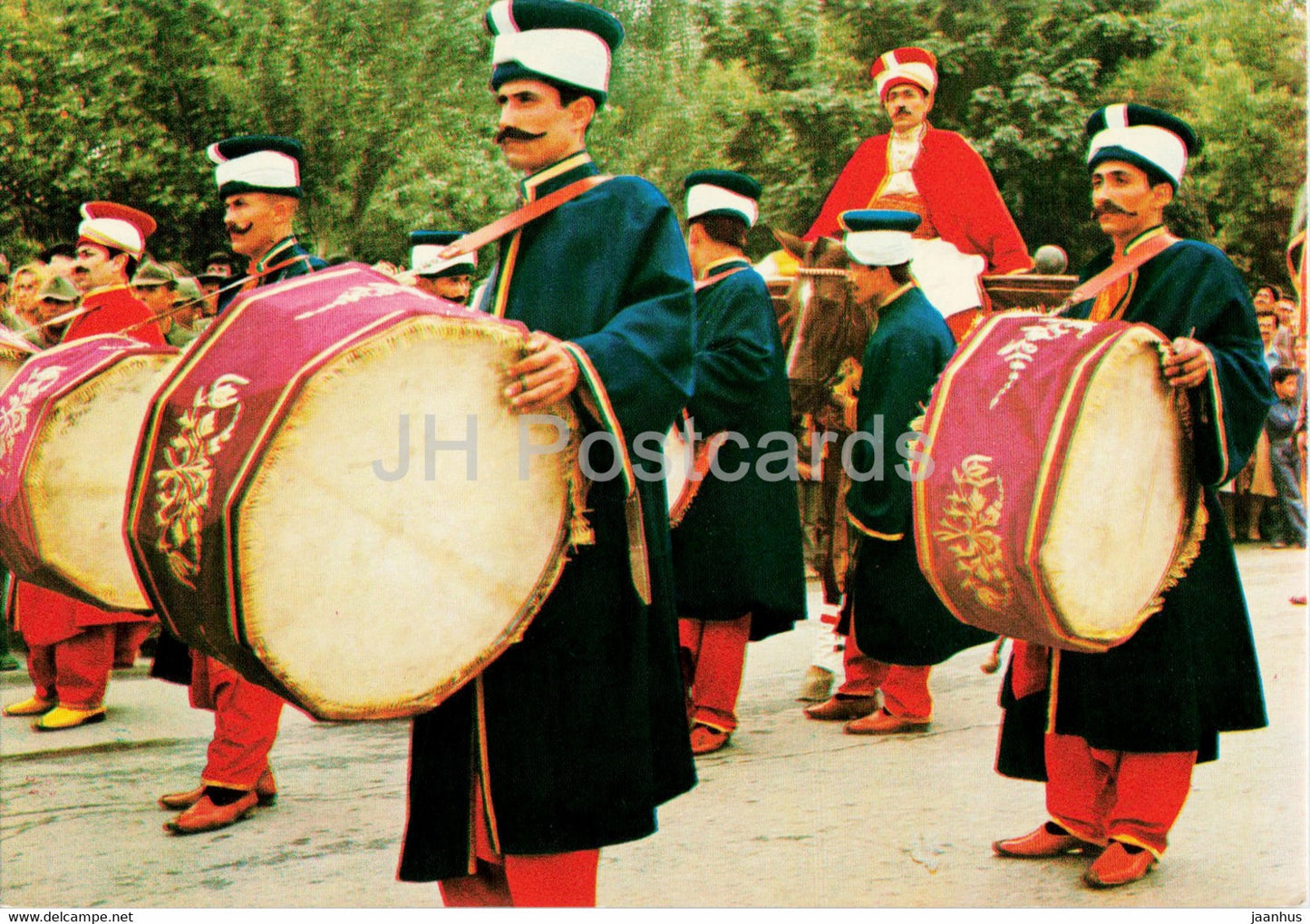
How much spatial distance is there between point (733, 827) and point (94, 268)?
308 centimetres

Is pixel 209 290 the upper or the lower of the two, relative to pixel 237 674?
upper

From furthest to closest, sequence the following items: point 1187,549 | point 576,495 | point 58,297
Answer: point 58,297
point 1187,549
point 576,495

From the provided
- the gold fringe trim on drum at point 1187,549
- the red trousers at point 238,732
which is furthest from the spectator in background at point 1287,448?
the red trousers at point 238,732

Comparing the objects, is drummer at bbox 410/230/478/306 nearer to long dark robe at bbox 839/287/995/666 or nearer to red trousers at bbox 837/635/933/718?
long dark robe at bbox 839/287/995/666

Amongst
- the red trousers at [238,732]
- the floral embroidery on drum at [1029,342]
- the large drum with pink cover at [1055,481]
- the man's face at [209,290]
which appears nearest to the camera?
the large drum with pink cover at [1055,481]

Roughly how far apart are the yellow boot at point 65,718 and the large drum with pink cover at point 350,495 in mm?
3128

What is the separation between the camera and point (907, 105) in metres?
6.21

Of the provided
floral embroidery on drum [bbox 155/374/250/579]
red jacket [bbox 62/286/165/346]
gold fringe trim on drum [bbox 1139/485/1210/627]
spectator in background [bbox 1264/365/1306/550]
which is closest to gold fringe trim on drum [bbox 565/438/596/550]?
floral embroidery on drum [bbox 155/374/250/579]

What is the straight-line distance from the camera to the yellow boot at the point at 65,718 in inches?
195

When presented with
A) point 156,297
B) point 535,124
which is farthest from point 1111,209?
point 156,297

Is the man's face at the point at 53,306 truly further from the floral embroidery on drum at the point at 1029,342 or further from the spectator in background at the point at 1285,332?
the spectator in background at the point at 1285,332

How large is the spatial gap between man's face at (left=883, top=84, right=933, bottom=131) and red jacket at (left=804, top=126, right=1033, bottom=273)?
0.09 metres

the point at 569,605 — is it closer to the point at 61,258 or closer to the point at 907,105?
the point at 61,258

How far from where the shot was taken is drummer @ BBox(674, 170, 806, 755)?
470cm
